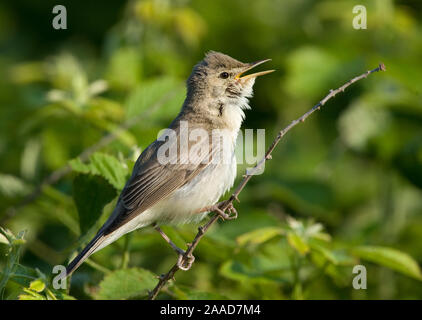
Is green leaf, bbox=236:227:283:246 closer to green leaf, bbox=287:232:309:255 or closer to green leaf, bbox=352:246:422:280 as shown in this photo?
green leaf, bbox=287:232:309:255

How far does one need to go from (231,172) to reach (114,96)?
2227 millimetres

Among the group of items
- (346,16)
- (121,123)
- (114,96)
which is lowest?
(121,123)

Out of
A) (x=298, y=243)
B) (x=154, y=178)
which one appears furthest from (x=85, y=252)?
(x=298, y=243)

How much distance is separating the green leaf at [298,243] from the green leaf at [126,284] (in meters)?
0.82

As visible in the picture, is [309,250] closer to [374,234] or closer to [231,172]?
[231,172]

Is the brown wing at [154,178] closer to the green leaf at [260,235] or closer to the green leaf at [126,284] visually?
the green leaf at [126,284]

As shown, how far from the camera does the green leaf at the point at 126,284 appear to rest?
3285 millimetres

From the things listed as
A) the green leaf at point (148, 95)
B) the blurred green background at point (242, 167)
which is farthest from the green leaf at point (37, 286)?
the green leaf at point (148, 95)

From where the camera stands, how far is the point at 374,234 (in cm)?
509

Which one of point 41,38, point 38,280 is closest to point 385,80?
point 38,280

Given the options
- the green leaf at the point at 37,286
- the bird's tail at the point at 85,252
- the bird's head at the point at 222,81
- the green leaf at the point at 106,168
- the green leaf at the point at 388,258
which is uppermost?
the bird's head at the point at 222,81

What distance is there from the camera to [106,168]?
3.60 metres

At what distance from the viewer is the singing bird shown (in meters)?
3.64

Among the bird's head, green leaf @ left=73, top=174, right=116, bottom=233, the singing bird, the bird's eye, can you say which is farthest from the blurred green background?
the bird's eye
